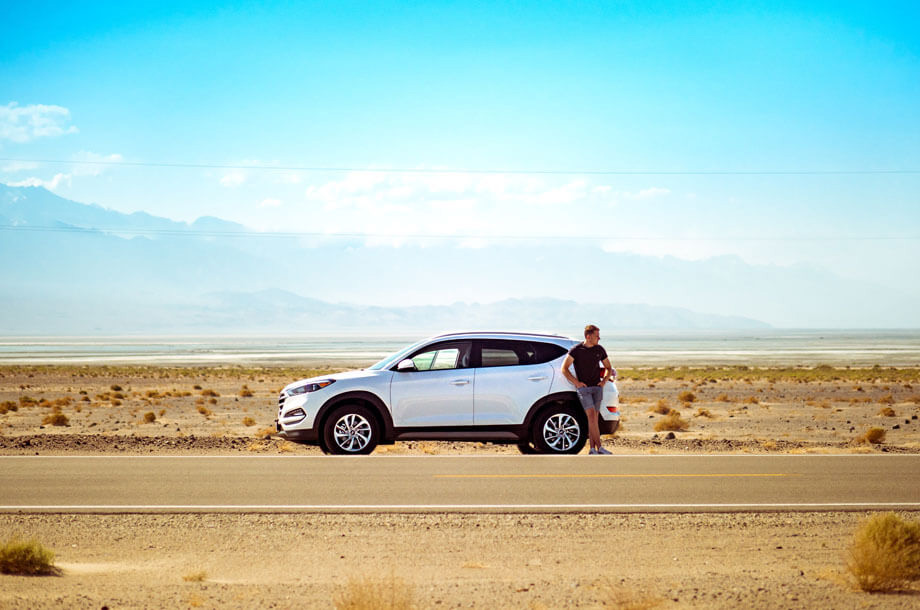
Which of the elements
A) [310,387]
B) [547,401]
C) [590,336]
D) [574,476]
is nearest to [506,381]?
[547,401]

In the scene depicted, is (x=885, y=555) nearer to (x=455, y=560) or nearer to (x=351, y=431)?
(x=455, y=560)

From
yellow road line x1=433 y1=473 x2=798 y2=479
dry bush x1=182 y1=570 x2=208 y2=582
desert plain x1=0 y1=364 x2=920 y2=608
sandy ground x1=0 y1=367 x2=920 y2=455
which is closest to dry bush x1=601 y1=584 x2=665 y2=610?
desert plain x1=0 y1=364 x2=920 y2=608

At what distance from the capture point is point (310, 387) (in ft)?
49.6

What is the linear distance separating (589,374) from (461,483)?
10.8 ft

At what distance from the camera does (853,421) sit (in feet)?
92.6

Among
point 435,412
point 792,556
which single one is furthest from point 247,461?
point 792,556

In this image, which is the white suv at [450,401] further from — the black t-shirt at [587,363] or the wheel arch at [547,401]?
the black t-shirt at [587,363]

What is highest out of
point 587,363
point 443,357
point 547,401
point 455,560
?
point 443,357

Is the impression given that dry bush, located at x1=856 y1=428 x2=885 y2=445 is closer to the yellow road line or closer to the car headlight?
the yellow road line

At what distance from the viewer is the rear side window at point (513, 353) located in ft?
50.4

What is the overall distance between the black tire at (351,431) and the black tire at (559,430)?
2.69m

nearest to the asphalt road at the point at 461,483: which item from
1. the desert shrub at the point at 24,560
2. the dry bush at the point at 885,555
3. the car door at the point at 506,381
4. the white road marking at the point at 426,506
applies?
the white road marking at the point at 426,506

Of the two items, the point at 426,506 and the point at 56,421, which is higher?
the point at 426,506

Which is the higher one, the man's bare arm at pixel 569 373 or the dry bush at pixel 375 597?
the man's bare arm at pixel 569 373
